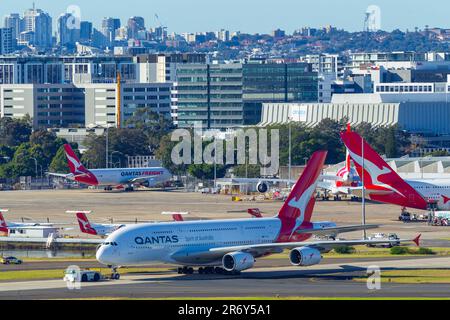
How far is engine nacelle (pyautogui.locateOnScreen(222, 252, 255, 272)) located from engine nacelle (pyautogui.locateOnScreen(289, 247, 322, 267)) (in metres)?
2.15

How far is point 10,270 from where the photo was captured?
76062 mm

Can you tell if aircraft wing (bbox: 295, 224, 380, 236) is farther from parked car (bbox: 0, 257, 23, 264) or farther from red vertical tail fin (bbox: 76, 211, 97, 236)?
red vertical tail fin (bbox: 76, 211, 97, 236)

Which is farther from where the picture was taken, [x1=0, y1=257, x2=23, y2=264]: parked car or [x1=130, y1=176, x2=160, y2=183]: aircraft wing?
[x1=130, y1=176, x2=160, y2=183]: aircraft wing

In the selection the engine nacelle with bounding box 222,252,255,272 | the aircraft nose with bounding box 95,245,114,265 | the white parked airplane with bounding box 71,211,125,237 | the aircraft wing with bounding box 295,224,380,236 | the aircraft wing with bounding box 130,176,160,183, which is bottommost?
the aircraft wing with bounding box 130,176,160,183

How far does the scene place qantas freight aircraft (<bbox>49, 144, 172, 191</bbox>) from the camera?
16962 centimetres

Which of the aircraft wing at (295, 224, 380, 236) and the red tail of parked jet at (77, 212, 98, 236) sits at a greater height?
the aircraft wing at (295, 224, 380, 236)

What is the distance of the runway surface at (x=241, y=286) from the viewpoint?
59406 mm

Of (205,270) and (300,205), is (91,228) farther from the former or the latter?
(205,270)

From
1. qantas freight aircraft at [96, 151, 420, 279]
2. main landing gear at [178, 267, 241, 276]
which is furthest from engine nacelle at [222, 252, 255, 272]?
main landing gear at [178, 267, 241, 276]

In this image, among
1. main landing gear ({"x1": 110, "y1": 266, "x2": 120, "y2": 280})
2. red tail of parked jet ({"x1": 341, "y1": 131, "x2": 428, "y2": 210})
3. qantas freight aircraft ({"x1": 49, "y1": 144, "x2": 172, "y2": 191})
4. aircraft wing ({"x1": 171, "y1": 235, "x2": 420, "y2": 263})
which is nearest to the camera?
main landing gear ({"x1": 110, "y1": 266, "x2": 120, "y2": 280})

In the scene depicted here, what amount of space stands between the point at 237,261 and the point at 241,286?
18.4 feet

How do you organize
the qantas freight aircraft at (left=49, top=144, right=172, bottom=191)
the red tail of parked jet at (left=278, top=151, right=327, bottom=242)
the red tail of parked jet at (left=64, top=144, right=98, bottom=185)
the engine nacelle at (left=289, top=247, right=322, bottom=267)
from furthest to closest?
the qantas freight aircraft at (left=49, top=144, right=172, bottom=191) → the red tail of parked jet at (left=64, top=144, right=98, bottom=185) → the red tail of parked jet at (left=278, top=151, right=327, bottom=242) → the engine nacelle at (left=289, top=247, right=322, bottom=267)
